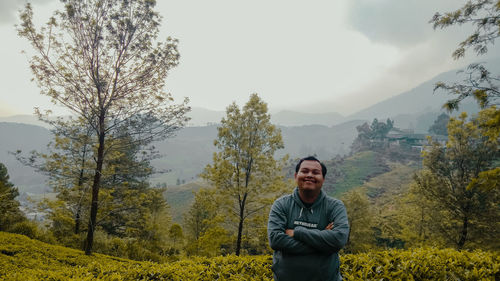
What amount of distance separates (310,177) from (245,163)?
28.8ft

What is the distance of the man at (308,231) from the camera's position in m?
2.72

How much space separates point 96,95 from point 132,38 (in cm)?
298

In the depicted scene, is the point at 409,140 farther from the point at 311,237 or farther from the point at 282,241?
the point at 282,241

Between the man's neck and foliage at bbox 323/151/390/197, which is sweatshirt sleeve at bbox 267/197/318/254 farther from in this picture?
foliage at bbox 323/151/390/197

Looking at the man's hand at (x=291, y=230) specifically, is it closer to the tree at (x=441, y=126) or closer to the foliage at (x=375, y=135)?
the foliage at (x=375, y=135)

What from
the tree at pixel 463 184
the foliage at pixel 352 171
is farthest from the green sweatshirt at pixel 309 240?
the foliage at pixel 352 171

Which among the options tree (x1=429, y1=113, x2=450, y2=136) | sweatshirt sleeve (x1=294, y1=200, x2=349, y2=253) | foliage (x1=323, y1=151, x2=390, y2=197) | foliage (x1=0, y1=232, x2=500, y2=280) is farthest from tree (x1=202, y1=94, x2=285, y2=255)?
tree (x1=429, y1=113, x2=450, y2=136)

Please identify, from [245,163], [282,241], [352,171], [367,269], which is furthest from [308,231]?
[352,171]

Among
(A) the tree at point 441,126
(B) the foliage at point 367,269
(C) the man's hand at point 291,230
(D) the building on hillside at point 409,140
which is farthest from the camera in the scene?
(A) the tree at point 441,126

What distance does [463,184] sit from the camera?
38.0ft

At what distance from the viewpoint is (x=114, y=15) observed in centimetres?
940

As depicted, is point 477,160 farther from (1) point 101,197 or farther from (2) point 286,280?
(1) point 101,197

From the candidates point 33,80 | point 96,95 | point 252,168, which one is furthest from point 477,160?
point 33,80

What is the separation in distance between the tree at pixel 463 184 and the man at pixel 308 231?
489 inches
